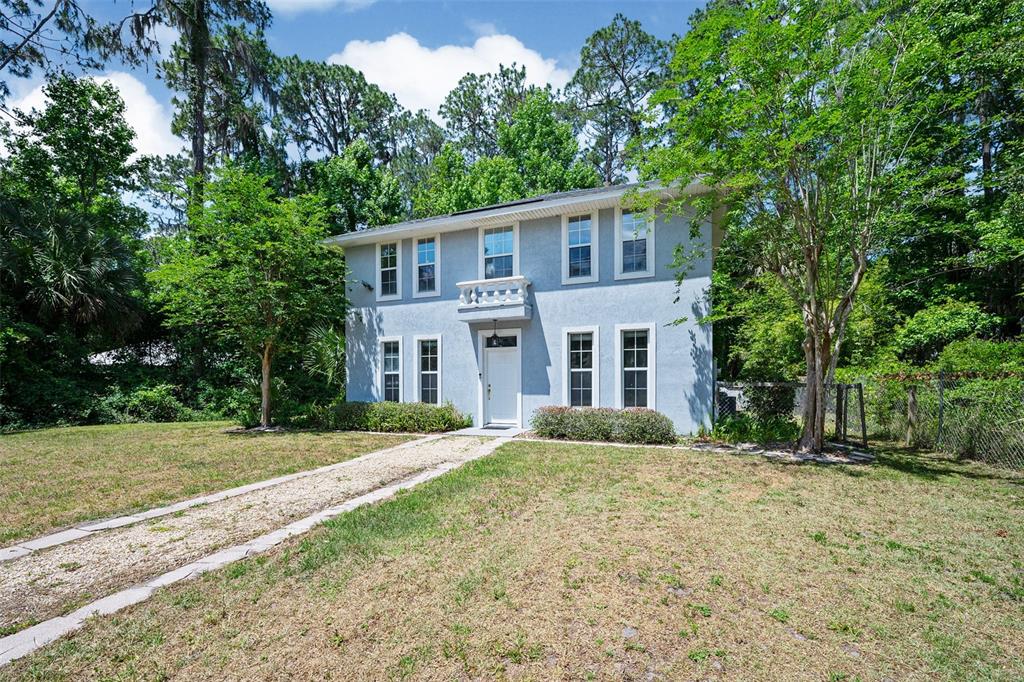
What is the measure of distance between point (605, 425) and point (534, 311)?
356 cm

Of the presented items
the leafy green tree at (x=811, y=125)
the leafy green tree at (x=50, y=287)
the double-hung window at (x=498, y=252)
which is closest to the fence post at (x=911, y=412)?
the leafy green tree at (x=811, y=125)

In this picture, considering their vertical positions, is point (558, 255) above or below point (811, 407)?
above

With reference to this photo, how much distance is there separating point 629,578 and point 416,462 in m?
5.56

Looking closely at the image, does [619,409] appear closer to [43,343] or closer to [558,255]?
[558,255]

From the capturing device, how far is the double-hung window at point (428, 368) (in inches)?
568

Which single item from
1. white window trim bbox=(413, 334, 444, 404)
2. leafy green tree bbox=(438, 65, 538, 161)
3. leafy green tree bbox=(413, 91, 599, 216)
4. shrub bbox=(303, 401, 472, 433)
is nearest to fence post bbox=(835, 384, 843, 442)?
shrub bbox=(303, 401, 472, 433)

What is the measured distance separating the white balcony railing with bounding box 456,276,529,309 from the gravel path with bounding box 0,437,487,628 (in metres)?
6.25

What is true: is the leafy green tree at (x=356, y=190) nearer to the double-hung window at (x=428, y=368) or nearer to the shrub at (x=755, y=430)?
the double-hung window at (x=428, y=368)

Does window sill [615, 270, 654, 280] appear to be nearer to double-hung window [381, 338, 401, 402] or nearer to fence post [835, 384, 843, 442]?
fence post [835, 384, 843, 442]

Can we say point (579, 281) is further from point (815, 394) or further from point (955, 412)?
point (955, 412)

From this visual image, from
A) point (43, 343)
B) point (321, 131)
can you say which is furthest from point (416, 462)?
point (321, 131)

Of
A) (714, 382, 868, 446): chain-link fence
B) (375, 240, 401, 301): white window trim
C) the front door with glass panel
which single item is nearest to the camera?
(714, 382, 868, 446): chain-link fence

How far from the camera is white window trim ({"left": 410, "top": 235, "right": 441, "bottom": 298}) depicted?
14.4 m

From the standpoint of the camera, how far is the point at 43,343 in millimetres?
15984
